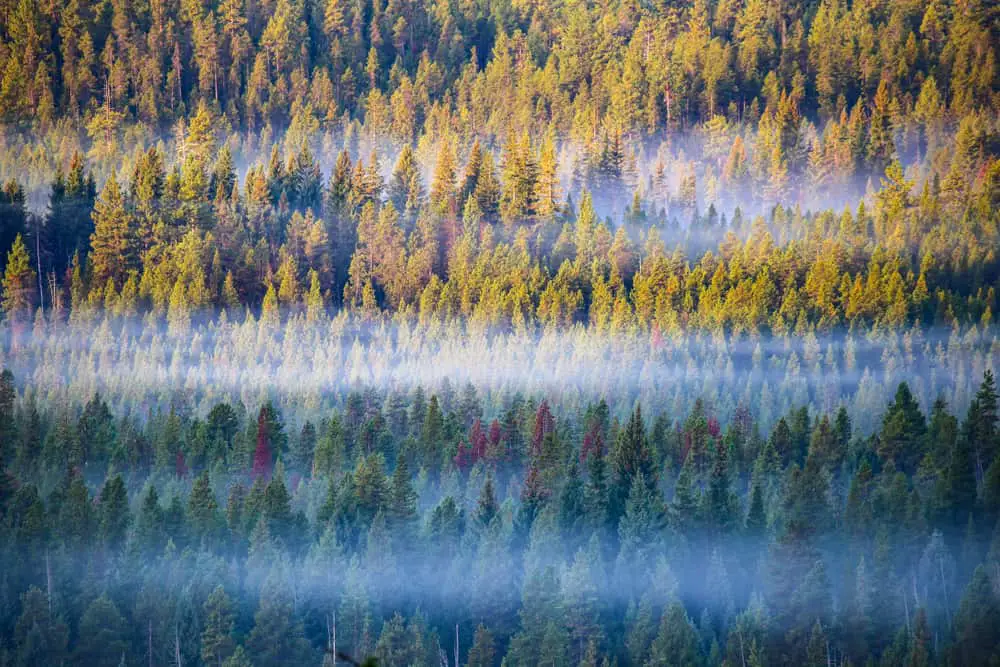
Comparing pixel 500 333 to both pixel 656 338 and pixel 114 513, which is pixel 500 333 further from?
pixel 114 513

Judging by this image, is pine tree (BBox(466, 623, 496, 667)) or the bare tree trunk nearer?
pine tree (BBox(466, 623, 496, 667))

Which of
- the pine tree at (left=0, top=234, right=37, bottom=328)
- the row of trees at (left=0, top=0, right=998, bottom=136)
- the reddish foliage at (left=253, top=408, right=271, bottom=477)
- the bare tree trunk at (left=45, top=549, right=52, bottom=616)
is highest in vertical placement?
the row of trees at (left=0, top=0, right=998, bottom=136)

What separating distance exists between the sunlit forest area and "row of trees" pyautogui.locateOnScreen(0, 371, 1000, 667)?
0.82 feet

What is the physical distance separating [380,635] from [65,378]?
38.4 m

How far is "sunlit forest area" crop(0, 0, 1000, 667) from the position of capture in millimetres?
67688

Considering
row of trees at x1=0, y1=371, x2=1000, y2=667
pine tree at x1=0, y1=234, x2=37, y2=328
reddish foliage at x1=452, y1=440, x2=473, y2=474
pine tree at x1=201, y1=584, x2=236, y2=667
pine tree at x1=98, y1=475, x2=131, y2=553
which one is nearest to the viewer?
row of trees at x1=0, y1=371, x2=1000, y2=667

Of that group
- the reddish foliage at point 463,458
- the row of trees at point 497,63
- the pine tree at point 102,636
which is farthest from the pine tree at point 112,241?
the pine tree at point 102,636

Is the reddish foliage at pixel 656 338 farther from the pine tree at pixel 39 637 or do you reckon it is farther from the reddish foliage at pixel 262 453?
the pine tree at pixel 39 637

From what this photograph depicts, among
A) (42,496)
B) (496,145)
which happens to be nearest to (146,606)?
(42,496)

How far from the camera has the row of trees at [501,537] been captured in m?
64.9

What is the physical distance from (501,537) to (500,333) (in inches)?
1119

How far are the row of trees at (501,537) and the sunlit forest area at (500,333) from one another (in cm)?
25

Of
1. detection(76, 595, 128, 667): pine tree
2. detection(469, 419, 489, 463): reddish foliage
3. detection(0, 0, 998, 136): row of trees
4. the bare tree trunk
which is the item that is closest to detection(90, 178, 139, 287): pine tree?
detection(0, 0, 998, 136): row of trees

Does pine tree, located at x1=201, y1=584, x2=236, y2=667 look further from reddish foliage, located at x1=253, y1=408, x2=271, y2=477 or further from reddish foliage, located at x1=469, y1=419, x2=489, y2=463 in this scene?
reddish foliage, located at x1=469, y1=419, x2=489, y2=463
